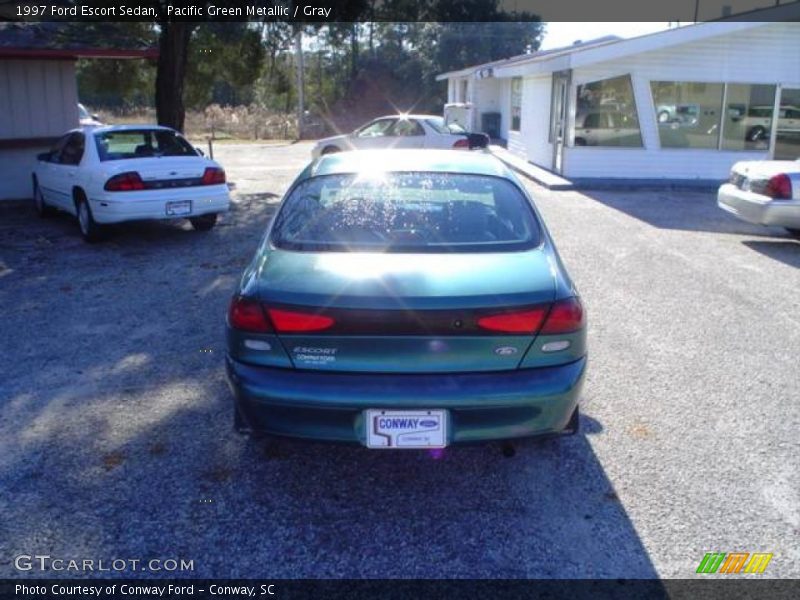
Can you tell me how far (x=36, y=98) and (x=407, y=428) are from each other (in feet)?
43.9

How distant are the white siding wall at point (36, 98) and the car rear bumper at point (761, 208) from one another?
11.8 metres

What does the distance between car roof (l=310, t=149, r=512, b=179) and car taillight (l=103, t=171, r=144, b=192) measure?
16.5 feet

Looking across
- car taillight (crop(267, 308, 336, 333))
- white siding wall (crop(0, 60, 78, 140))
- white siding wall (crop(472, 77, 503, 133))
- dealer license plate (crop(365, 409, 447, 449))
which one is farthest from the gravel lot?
white siding wall (crop(472, 77, 503, 133))

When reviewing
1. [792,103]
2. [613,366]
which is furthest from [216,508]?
[792,103]

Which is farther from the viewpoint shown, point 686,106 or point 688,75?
point 686,106

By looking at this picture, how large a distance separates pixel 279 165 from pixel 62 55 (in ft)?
29.9

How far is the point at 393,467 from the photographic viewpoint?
3.98 m

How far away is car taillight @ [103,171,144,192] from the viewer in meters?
9.11

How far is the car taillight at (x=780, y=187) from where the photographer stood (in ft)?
30.9

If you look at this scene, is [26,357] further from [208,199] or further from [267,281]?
[208,199]

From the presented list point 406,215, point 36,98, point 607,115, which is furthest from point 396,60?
point 406,215

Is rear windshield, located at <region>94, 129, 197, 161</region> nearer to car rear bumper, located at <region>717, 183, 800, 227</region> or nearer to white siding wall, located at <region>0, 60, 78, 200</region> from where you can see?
white siding wall, located at <region>0, 60, 78, 200</region>

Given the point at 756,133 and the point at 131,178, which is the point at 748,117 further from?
the point at 131,178

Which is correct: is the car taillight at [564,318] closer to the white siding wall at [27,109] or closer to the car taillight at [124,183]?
the car taillight at [124,183]
